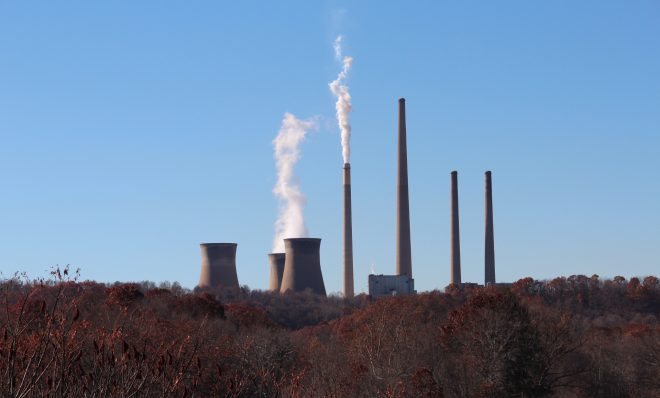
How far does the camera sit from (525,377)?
33812 mm

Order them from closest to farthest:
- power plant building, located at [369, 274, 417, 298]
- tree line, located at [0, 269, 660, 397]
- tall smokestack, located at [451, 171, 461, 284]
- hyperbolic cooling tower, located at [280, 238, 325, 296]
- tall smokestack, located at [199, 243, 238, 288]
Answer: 1. tree line, located at [0, 269, 660, 397]
2. hyperbolic cooling tower, located at [280, 238, 325, 296]
3. tall smokestack, located at [199, 243, 238, 288]
4. power plant building, located at [369, 274, 417, 298]
5. tall smokestack, located at [451, 171, 461, 284]

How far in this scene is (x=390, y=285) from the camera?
7769 centimetres

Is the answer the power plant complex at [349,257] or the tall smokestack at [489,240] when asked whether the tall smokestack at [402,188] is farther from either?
the tall smokestack at [489,240]

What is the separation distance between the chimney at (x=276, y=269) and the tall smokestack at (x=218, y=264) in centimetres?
1023

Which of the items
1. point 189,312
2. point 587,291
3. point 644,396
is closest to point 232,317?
point 189,312

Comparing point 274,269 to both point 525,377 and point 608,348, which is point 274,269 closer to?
point 608,348

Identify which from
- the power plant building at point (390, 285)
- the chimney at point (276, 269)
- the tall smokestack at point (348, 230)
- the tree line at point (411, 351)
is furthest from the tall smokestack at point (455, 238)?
the tree line at point (411, 351)

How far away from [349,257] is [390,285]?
11.0 ft

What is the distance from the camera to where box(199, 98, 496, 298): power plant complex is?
70.0 m

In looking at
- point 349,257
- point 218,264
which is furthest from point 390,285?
point 218,264

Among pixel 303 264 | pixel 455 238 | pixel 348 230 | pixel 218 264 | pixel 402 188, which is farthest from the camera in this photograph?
pixel 455 238

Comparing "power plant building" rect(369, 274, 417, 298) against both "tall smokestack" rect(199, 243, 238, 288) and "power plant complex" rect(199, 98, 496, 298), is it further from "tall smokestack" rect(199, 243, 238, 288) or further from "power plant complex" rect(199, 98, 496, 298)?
"tall smokestack" rect(199, 243, 238, 288)

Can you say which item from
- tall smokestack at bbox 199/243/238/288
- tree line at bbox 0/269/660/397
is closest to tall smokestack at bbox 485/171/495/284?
tall smokestack at bbox 199/243/238/288

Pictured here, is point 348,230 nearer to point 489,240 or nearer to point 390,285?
point 390,285
